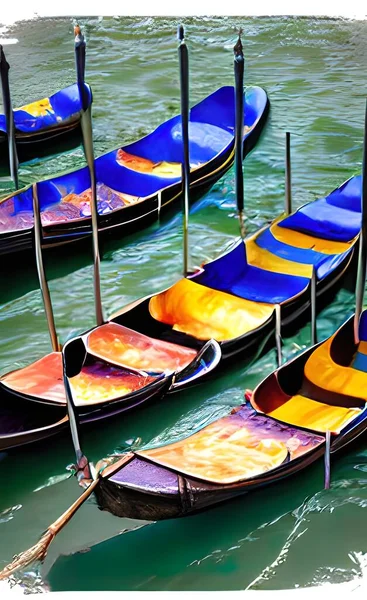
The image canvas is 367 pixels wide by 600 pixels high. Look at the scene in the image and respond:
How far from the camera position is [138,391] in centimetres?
503

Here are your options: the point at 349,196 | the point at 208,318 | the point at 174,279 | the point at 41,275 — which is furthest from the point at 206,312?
the point at 349,196

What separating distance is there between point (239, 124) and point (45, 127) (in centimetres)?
267

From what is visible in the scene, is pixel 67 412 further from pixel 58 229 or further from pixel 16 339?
pixel 58 229

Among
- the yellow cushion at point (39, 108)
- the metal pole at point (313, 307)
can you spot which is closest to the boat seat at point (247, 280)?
the metal pole at point (313, 307)

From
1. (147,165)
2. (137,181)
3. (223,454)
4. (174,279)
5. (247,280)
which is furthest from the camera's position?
(147,165)

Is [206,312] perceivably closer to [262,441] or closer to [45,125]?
[262,441]

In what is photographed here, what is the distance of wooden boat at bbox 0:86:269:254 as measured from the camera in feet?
22.8

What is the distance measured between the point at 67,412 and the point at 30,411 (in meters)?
A: 0.22

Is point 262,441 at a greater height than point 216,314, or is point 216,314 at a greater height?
point 216,314

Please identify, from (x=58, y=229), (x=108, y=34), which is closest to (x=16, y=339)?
(x=58, y=229)

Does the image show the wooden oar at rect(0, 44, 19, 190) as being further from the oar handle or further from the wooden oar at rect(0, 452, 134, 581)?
the wooden oar at rect(0, 452, 134, 581)

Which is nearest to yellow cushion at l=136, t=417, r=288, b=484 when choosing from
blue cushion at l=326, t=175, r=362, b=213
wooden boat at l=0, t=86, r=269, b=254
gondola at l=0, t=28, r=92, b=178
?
wooden boat at l=0, t=86, r=269, b=254

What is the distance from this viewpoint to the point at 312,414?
4.98 metres

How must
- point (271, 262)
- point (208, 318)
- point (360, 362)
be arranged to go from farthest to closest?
point (271, 262) < point (208, 318) < point (360, 362)
